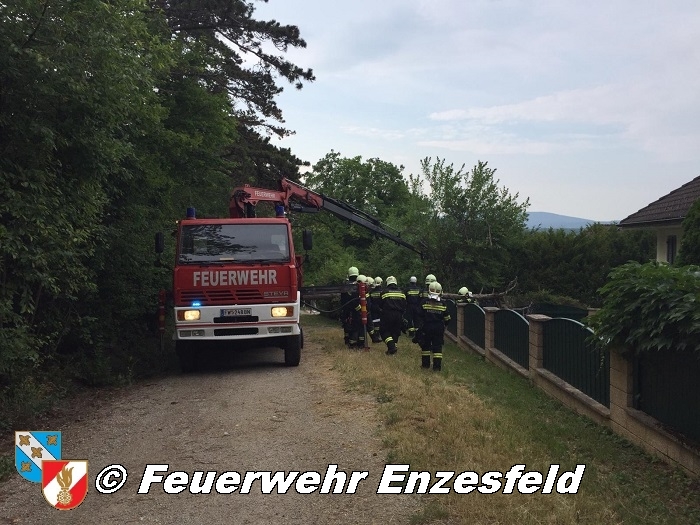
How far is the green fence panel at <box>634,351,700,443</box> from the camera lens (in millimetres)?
6164

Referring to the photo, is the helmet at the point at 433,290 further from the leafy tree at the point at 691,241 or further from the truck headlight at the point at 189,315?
the leafy tree at the point at 691,241

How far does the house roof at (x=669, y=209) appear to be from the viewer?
63.4 ft

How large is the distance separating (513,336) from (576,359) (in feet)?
13.1

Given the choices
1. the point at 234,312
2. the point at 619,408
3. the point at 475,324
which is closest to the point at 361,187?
the point at 475,324

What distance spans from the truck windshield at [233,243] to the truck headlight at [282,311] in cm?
81

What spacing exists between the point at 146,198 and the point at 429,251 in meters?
17.7

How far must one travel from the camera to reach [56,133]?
8.00 m

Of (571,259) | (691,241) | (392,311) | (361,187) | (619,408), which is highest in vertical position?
(361,187)

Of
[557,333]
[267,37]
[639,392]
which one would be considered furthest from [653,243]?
[639,392]

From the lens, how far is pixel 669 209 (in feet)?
67.0

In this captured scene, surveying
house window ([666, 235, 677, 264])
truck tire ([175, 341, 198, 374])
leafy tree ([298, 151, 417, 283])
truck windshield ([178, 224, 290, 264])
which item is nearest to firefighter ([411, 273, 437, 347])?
truck windshield ([178, 224, 290, 264])

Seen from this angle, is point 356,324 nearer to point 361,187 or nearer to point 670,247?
point 670,247

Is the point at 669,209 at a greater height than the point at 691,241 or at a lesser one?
greater

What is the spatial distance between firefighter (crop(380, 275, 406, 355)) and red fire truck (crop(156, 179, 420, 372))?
1980mm
